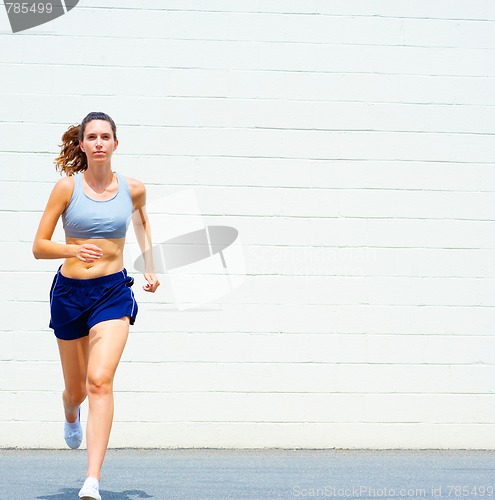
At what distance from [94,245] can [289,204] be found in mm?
2622

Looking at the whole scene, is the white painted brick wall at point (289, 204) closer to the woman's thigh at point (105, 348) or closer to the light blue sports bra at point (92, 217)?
the light blue sports bra at point (92, 217)

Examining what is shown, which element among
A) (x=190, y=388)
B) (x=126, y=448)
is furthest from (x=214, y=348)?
(x=126, y=448)

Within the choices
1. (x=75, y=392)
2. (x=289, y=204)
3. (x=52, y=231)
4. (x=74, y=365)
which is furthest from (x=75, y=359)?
(x=289, y=204)

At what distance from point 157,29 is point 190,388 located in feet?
8.25

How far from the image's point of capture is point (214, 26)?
7441 mm

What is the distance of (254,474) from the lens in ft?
21.1

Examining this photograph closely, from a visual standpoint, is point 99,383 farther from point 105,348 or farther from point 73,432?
point 73,432

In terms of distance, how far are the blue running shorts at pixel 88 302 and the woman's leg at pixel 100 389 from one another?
0.11 m

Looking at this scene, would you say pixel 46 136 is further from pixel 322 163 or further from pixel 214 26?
pixel 322 163

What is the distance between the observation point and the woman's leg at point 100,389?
487 centimetres

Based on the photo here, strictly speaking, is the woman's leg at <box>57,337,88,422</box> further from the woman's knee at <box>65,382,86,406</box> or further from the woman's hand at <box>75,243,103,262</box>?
the woman's hand at <box>75,243,103,262</box>

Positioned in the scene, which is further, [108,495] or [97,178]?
[108,495]

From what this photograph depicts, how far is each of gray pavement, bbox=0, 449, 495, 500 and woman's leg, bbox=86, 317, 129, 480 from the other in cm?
65

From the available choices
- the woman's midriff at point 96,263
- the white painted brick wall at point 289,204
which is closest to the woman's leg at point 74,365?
the woman's midriff at point 96,263
